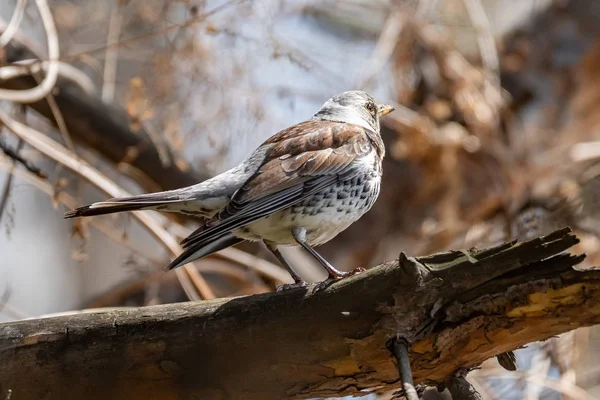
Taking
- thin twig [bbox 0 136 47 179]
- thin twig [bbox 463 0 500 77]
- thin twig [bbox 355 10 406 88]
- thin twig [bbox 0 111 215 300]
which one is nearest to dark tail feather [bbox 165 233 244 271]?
thin twig [bbox 0 111 215 300]

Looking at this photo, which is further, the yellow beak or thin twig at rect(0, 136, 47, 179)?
the yellow beak

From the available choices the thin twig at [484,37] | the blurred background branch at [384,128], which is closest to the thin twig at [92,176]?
the blurred background branch at [384,128]

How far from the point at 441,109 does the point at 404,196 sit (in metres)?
1.06

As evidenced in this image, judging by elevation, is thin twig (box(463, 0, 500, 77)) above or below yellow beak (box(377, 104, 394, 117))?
above

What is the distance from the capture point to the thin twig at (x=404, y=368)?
1.92 metres

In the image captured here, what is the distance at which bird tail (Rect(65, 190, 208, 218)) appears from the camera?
2.82m

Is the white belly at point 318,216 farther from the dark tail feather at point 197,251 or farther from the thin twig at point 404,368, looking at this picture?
the thin twig at point 404,368

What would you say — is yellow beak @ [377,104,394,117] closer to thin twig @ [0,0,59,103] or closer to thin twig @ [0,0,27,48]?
thin twig @ [0,0,59,103]

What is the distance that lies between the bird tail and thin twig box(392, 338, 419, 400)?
122 cm

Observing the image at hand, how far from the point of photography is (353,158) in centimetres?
349

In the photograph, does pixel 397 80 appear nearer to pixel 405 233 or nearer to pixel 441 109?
pixel 441 109

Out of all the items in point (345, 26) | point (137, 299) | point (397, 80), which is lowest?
point (137, 299)

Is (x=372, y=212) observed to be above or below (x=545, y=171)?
above

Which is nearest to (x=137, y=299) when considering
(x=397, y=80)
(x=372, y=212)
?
(x=372, y=212)
